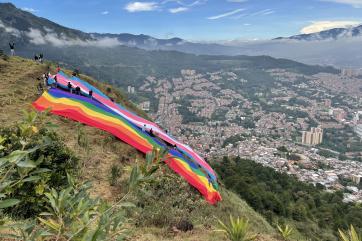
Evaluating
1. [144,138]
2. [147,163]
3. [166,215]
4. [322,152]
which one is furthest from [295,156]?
[147,163]

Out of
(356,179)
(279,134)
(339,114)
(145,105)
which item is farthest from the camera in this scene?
(339,114)

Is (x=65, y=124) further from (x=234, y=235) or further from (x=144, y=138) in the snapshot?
(x=234, y=235)

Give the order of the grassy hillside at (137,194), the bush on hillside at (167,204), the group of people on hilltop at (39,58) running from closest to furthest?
the grassy hillside at (137,194), the bush on hillside at (167,204), the group of people on hilltop at (39,58)

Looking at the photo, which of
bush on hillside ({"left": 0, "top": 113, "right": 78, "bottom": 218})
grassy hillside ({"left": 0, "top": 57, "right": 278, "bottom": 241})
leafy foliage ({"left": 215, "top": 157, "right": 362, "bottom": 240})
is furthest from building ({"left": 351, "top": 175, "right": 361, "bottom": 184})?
bush on hillside ({"left": 0, "top": 113, "right": 78, "bottom": 218})

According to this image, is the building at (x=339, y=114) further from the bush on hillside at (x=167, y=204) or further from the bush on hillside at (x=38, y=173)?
the bush on hillside at (x=38, y=173)

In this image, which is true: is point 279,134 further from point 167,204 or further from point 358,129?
point 167,204

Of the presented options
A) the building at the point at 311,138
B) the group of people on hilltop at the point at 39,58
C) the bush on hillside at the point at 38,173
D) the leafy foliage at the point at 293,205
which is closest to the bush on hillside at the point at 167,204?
the bush on hillside at the point at 38,173

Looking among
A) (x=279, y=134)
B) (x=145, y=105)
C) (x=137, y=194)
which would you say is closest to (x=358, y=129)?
(x=279, y=134)

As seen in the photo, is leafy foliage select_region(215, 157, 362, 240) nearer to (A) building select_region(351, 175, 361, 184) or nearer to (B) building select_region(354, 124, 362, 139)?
(A) building select_region(351, 175, 361, 184)
